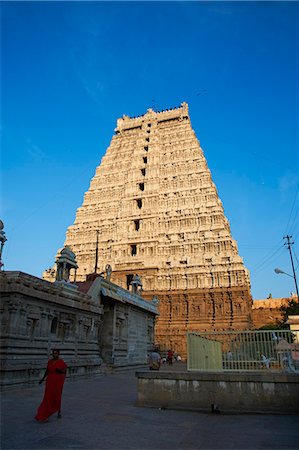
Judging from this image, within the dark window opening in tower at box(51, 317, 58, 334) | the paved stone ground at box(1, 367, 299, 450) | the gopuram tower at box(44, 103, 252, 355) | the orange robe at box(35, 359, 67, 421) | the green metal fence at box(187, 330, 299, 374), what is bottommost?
the paved stone ground at box(1, 367, 299, 450)

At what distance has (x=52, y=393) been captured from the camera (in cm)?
806

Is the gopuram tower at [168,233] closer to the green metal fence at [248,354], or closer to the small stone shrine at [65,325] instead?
the small stone shrine at [65,325]

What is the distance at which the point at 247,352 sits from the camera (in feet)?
36.6

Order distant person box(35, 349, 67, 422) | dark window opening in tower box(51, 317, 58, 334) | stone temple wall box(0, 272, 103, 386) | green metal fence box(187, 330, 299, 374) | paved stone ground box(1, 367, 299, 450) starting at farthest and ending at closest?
dark window opening in tower box(51, 317, 58, 334)
stone temple wall box(0, 272, 103, 386)
green metal fence box(187, 330, 299, 374)
distant person box(35, 349, 67, 422)
paved stone ground box(1, 367, 299, 450)

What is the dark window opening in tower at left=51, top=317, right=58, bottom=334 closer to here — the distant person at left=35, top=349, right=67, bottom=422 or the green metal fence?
the green metal fence

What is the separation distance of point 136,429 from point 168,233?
43445 millimetres

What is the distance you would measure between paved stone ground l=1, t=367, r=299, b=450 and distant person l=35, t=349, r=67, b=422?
23 cm

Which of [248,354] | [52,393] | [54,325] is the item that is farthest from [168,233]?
[52,393]

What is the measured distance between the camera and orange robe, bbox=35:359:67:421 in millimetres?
7941

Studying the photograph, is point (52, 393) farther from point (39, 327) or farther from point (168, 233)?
point (168, 233)

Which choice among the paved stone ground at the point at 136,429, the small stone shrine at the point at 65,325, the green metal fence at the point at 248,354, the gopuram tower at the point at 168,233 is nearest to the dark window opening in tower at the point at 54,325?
the small stone shrine at the point at 65,325

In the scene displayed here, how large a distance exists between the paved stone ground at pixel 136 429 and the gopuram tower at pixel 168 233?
33434 mm

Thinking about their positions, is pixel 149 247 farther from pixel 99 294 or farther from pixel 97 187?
pixel 99 294

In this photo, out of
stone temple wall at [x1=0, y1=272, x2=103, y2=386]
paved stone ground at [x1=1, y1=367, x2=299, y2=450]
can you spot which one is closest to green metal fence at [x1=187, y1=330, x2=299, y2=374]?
paved stone ground at [x1=1, y1=367, x2=299, y2=450]
